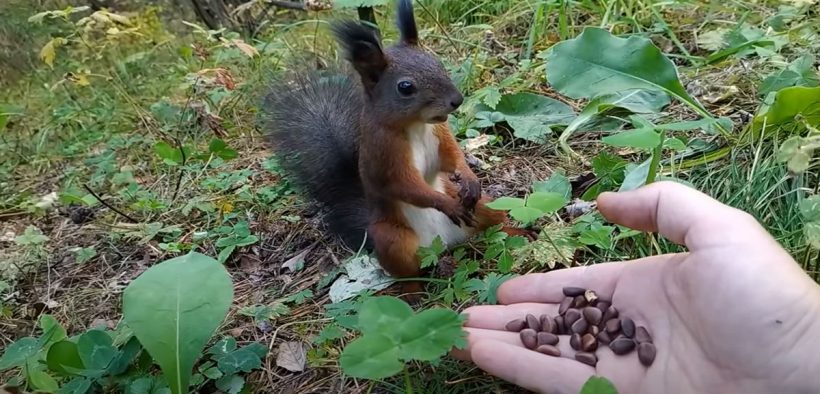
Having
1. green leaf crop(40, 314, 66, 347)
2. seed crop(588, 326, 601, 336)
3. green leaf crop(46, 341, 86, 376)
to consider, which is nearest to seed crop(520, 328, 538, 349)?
seed crop(588, 326, 601, 336)

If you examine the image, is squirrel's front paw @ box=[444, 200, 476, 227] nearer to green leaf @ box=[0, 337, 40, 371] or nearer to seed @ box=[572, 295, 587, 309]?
seed @ box=[572, 295, 587, 309]

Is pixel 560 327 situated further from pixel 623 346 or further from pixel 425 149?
pixel 425 149

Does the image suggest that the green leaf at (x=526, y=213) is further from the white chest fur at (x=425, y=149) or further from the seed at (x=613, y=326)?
the white chest fur at (x=425, y=149)

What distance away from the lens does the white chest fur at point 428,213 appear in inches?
78.7

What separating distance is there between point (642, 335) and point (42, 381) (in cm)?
122

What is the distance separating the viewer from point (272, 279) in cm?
210

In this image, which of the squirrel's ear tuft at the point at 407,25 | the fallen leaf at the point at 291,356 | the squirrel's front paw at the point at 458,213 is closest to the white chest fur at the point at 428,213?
the squirrel's front paw at the point at 458,213

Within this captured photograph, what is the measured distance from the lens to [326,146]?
7.25 feet

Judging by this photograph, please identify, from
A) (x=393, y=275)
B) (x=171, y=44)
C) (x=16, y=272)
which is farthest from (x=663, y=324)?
(x=171, y=44)

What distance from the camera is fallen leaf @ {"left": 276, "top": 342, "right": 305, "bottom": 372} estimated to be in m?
1.66

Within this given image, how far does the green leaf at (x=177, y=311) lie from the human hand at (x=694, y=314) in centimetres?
51

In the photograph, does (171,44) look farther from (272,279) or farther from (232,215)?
(272,279)

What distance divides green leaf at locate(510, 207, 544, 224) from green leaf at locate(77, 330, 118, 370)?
0.91 m

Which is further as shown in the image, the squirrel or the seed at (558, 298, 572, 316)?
the squirrel
